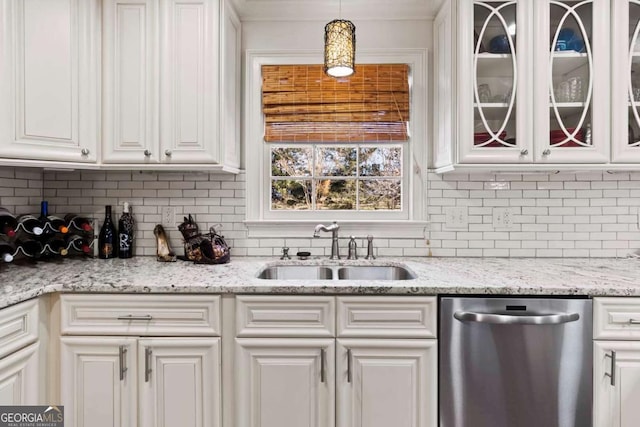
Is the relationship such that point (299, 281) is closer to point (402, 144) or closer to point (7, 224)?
point (402, 144)

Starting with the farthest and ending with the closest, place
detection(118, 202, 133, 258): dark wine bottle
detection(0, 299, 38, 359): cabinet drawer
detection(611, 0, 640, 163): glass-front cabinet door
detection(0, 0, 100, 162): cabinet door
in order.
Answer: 1. detection(118, 202, 133, 258): dark wine bottle
2. detection(611, 0, 640, 163): glass-front cabinet door
3. detection(0, 0, 100, 162): cabinet door
4. detection(0, 299, 38, 359): cabinet drawer

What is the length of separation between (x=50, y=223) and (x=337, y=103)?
1.77 m

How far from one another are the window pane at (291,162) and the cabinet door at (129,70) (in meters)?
0.72

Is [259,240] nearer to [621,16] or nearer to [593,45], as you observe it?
[593,45]

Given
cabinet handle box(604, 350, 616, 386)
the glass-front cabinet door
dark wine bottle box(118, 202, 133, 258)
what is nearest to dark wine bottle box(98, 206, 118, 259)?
dark wine bottle box(118, 202, 133, 258)

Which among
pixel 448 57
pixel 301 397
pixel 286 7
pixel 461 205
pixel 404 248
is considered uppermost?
pixel 286 7

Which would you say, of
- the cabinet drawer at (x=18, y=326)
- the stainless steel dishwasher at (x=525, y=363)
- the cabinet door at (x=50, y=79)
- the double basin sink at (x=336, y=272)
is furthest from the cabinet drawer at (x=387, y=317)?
the cabinet door at (x=50, y=79)

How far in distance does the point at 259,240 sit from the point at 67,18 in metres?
1.47

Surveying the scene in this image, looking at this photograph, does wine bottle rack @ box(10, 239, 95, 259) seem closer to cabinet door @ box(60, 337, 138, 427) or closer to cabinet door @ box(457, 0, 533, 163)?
cabinet door @ box(60, 337, 138, 427)

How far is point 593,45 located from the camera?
1.92 metres

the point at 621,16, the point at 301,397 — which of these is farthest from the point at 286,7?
the point at 301,397

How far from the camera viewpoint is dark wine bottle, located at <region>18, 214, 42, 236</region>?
2.02 m

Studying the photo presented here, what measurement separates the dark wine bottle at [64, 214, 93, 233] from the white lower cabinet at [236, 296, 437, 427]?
121 cm

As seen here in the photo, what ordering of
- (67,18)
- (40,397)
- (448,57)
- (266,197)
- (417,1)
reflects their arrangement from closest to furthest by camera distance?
(40,397)
(67,18)
(448,57)
(417,1)
(266,197)
